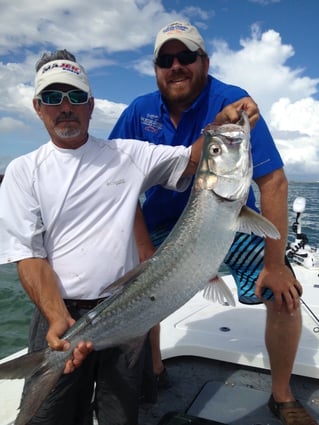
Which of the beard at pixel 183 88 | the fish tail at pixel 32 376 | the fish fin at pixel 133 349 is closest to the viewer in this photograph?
the fish tail at pixel 32 376

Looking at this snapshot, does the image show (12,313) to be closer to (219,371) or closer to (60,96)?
(219,371)

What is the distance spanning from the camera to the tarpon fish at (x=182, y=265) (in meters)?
2.49

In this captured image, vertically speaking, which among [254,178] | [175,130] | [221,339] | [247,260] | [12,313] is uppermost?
[175,130]

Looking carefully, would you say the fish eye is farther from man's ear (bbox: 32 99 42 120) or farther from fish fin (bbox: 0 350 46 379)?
fish fin (bbox: 0 350 46 379)

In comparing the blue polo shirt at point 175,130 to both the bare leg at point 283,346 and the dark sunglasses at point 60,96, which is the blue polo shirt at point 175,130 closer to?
the dark sunglasses at point 60,96

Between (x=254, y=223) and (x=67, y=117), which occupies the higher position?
(x=67, y=117)

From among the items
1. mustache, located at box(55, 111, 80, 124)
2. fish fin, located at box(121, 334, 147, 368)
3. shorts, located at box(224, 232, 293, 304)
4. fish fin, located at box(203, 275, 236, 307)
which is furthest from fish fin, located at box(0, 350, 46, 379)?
shorts, located at box(224, 232, 293, 304)

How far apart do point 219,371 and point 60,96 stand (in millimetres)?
2929

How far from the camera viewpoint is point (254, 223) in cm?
256

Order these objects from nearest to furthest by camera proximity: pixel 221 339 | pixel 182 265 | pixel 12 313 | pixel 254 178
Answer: pixel 182 265 < pixel 254 178 < pixel 221 339 < pixel 12 313

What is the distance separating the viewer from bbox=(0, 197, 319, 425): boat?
3.38 m

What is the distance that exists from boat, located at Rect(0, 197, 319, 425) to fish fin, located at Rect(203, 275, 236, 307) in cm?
64

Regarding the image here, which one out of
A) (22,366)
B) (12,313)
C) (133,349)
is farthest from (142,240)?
(12,313)

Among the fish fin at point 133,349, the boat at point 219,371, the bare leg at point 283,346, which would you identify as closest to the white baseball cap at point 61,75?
the fish fin at point 133,349
